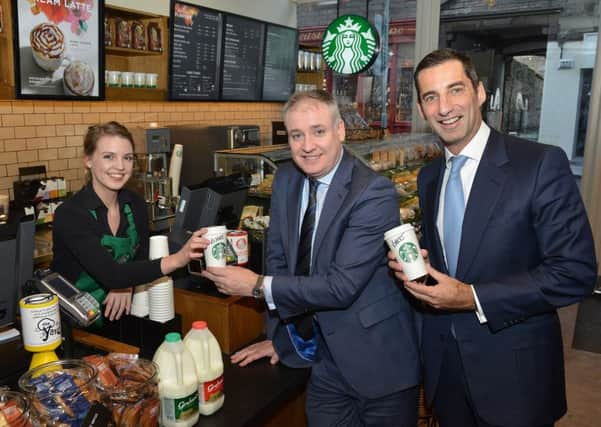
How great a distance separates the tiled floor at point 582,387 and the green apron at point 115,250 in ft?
8.99

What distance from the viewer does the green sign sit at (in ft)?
17.3

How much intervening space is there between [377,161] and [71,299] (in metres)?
3.09

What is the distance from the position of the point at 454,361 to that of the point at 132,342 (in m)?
1.21

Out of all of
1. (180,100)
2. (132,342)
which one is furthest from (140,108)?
(132,342)

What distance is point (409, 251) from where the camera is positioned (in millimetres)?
1521

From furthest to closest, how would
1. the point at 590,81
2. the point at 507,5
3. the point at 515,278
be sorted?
1. the point at 507,5
2. the point at 590,81
3. the point at 515,278

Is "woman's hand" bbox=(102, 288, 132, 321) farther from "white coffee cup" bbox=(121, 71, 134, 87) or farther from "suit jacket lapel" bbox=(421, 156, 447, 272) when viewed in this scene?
"white coffee cup" bbox=(121, 71, 134, 87)

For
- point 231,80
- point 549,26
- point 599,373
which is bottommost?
point 599,373

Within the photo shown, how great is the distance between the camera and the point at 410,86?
23.1 feet

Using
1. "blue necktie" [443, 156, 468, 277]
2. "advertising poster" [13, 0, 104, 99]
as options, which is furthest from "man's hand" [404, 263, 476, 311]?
"advertising poster" [13, 0, 104, 99]

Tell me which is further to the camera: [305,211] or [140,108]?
[140,108]

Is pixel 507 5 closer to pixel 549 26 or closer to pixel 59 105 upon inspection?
pixel 549 26

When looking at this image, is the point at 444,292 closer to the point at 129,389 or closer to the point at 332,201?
the point at 332,201

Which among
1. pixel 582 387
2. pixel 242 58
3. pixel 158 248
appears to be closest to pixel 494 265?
pixel 158 248
